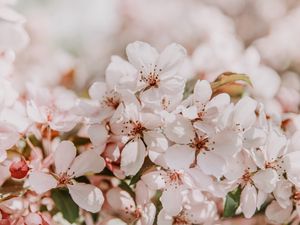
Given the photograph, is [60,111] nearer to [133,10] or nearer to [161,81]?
[161,81]

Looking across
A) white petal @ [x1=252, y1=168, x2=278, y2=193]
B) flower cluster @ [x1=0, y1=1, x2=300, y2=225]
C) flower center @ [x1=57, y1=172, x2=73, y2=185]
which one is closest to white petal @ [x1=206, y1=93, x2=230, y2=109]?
flower cluster @ [x1=0, y1=1, x2=300, y2=225]

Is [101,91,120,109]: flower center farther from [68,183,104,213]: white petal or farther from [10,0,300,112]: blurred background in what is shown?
[10,0,300,112]: blurred background

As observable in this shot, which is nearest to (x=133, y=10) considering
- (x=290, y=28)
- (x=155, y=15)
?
(x=155, y=15)

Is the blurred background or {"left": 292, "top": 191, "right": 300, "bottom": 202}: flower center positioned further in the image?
the blurred background

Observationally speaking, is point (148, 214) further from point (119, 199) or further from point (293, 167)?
point (293, 167)

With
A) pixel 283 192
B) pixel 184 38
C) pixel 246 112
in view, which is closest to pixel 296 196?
pixel 283 192

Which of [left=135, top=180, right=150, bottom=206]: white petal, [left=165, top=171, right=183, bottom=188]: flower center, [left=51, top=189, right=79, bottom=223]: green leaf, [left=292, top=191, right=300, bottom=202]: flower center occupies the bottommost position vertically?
[left=51, top=189, right=79, bottom=223]: green leaf
